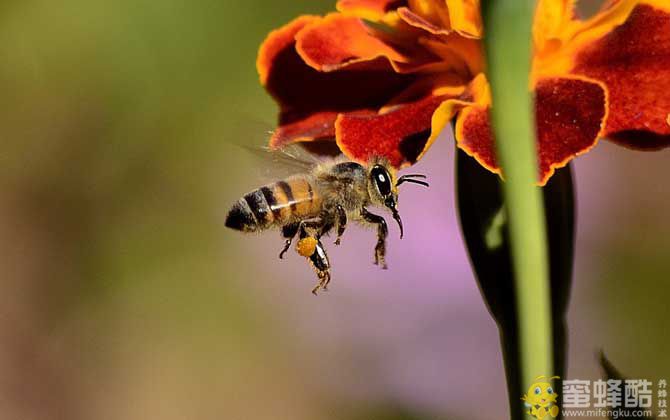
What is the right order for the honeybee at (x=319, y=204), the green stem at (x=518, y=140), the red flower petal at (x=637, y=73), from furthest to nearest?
the honeybee at (x=319, y=204)
the red flower petal at (x=637, y=73)
the green stem at (x=518, y=140)

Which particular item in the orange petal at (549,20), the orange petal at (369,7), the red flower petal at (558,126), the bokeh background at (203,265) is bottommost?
the bokeh background at (203,265)

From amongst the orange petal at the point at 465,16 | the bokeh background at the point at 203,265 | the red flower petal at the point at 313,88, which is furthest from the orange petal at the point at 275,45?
the bokeh background at the point at 203,265

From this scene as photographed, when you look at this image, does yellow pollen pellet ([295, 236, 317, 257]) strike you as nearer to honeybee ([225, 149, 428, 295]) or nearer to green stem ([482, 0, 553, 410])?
honeybee ([225, 149, 428, 295])

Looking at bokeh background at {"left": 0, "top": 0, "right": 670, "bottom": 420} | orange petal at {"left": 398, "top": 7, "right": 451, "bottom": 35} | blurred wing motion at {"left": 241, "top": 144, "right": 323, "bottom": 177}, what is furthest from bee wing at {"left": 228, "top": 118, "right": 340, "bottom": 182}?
bokeh background at {"left": 0, "top": 0, "right": 670, "bottom": 420}

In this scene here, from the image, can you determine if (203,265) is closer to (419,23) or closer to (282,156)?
(282,156)

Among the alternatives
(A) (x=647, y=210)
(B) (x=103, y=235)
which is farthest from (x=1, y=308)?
(A) (x=647, y=210)

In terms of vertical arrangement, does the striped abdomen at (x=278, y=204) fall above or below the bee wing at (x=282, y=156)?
below

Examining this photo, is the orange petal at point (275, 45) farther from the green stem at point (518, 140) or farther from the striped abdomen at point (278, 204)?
the green stem at point (518, 140)
